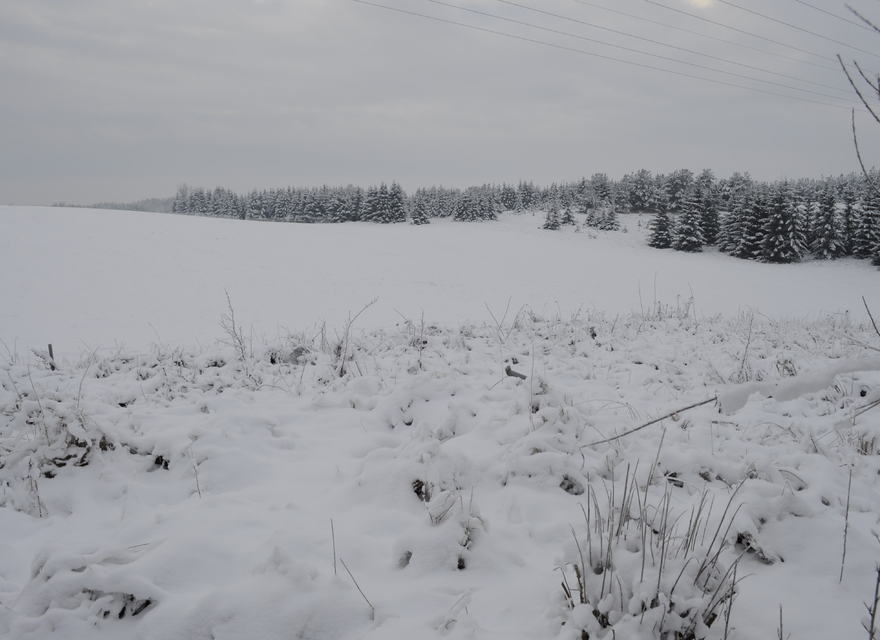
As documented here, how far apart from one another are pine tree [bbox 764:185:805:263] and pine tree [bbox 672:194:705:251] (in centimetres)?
549

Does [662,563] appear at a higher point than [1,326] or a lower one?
higher

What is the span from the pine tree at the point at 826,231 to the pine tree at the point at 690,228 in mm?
8713

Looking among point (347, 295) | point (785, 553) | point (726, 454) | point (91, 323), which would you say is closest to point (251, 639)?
point (785, 553)

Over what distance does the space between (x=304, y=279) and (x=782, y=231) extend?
40.5 m

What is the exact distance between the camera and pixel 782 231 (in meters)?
39.8

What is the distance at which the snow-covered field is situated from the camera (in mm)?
1797

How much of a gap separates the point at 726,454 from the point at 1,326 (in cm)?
1925

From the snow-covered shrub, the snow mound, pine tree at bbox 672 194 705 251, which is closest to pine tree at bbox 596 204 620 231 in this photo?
pine tree at bbox 672 194 705 251

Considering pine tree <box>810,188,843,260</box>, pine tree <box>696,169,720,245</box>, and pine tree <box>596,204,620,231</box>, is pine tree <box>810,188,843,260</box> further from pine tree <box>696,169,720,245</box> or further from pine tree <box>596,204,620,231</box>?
pine tree <box>596,204,620,231</box>

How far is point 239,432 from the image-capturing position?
363 centimetres

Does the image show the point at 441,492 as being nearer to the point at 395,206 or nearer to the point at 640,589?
the point at 640,589

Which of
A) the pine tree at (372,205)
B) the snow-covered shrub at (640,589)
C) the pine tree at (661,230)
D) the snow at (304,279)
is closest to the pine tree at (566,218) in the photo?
the pine tree at (661,230)

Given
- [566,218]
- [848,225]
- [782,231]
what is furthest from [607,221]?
[848,225]

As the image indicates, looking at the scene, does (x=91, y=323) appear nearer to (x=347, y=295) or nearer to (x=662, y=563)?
(x=347, y=295)
